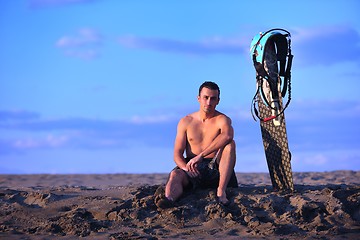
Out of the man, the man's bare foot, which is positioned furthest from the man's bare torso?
the man's bare foot

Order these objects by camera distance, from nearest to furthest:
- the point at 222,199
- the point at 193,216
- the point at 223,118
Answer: the point at 193,216 < the point at 222,199 < the point at 223,118

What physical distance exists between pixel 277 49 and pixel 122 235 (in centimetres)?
295

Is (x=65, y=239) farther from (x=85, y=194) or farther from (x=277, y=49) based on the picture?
(x=277, y=49)

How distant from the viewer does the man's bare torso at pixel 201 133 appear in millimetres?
8273

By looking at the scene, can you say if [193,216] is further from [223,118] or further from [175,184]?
[223,118]

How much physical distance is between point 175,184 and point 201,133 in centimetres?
67

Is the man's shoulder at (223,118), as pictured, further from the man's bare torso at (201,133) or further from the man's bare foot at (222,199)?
the man's bare foot at (222,199)

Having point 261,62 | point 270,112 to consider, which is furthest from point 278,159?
point 261,62

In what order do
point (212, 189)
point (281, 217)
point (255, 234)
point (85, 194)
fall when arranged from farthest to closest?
point (85, 194) < point (212, 189) < point (281, 217) < point (255, 234)

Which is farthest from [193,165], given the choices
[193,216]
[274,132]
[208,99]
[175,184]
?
[274,132]

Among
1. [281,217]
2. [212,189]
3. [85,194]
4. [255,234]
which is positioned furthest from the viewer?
[85,194]

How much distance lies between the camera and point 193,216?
7.86 m

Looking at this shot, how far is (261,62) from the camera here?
28.0 ft

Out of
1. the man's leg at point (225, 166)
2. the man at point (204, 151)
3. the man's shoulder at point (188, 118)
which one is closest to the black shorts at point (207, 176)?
the man at point (204, 151)
